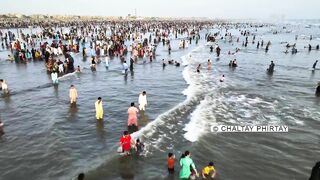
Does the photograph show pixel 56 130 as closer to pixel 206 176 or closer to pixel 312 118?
pixel 206 176

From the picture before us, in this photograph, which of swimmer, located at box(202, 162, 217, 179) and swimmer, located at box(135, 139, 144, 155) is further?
swimmer, located at box(135, 139, 144, 155)

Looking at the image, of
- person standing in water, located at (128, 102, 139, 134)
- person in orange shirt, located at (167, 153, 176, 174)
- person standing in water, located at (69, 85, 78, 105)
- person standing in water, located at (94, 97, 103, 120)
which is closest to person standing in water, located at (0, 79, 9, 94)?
person standing in water, located at (69, 85, 78, 105)

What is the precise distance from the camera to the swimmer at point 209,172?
10.9m

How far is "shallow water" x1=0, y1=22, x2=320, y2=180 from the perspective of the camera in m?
11.8

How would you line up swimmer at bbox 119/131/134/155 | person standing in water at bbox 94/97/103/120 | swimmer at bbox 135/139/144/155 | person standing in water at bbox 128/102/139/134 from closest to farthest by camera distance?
swimmer at bbox 119/131/134/155 < swimmer at bbox 135/139/144/155 < person standing in water at bbox 128/102/139/134 < person standing in water at bbox 94/97/103/120

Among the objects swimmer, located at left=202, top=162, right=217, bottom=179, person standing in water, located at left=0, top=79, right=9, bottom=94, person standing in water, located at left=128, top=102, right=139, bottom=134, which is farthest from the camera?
person standing in water, located at left=0, top=79, right=9, bottom=94

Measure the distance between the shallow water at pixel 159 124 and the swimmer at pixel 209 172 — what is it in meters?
0.45

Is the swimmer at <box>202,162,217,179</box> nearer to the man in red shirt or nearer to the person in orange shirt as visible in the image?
the person in orange shirt

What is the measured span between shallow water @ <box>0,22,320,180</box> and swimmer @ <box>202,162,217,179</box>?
1.48ft

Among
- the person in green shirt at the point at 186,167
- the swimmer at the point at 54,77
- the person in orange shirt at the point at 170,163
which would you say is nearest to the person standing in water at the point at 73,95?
the swimmer at the point at 54,77

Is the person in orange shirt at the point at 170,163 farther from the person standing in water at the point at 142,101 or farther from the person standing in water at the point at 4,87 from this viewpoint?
the person standing in water at the point at 4,87

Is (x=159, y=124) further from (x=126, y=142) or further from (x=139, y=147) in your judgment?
(x=126, y=142)

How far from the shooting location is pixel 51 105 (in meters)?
18.9

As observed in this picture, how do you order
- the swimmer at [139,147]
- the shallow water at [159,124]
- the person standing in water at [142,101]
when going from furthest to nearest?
1. the person standing in water at [142,101]
2. the swimmer at [139,147]
3. the shallow water at [159,124]
